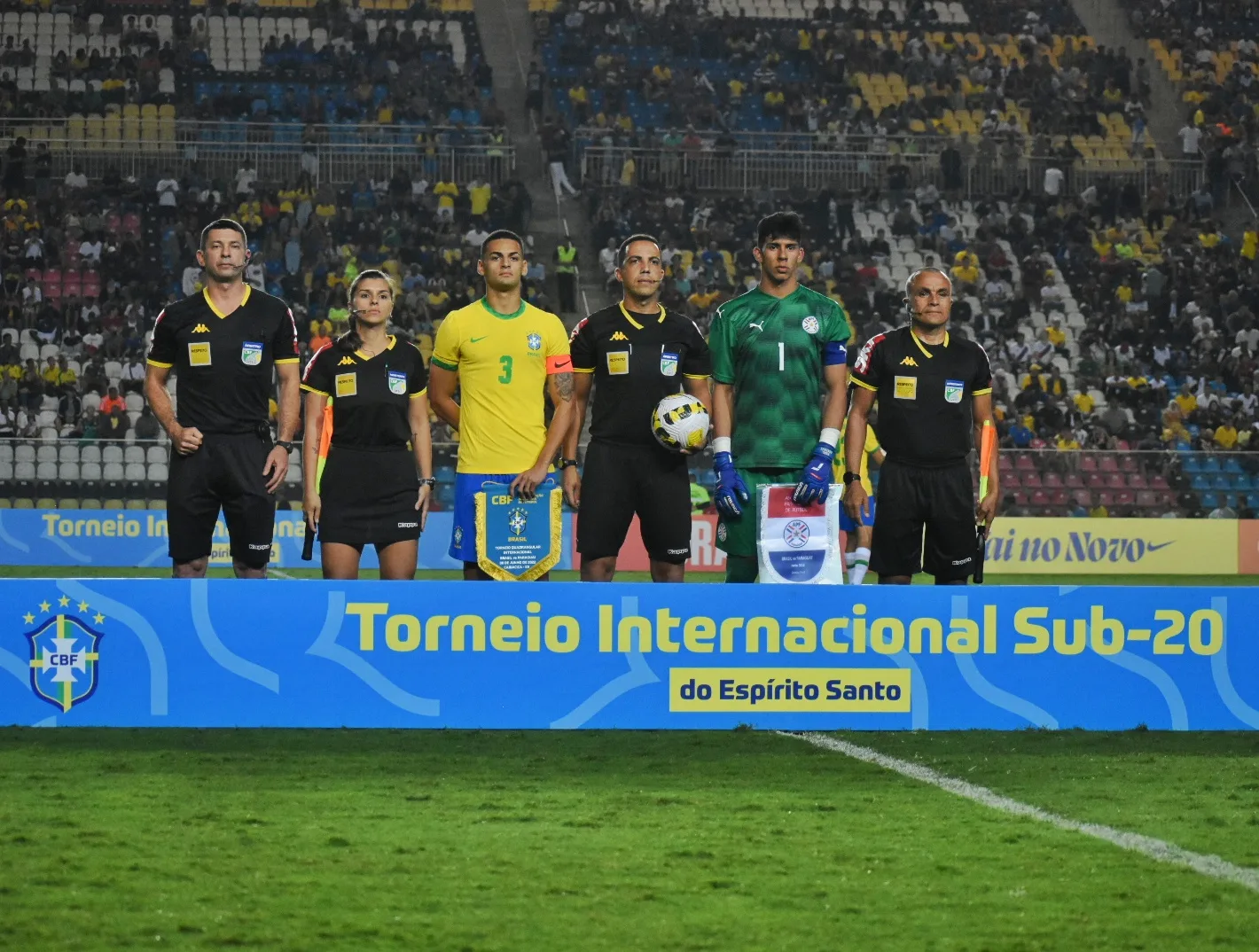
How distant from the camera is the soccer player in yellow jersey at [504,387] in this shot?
26.8ft

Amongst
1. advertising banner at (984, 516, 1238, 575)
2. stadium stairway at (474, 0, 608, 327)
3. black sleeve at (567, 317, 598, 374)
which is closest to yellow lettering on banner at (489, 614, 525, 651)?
black sleeve at (567, 317, 598, 374)

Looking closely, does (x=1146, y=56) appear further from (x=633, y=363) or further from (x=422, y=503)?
(x=422, y=503)

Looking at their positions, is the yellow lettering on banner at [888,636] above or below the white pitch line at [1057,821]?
above

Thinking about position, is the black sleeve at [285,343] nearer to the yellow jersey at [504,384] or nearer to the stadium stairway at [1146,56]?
the yellow jersey at [504,384]

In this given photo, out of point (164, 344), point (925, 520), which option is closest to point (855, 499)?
point (925, 520)

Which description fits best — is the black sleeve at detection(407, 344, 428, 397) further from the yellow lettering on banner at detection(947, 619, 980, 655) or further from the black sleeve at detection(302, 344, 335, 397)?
the yellow lettering on banner at detection(947, 619, 980, 655)

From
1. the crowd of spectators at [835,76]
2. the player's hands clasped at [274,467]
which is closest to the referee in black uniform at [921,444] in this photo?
the player's hands clasped at [274,467]

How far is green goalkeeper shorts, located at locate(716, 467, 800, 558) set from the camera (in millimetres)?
7898

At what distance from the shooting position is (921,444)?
7984 millimetres

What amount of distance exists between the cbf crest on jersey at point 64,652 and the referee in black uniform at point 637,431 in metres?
2.26

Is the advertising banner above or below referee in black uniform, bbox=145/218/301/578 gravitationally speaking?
below

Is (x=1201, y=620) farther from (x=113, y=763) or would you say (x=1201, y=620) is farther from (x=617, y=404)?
(x=113, y=763)

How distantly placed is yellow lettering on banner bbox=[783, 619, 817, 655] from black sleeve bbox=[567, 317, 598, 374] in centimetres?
169

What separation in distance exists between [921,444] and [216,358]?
3296mm
